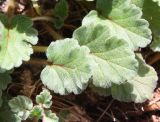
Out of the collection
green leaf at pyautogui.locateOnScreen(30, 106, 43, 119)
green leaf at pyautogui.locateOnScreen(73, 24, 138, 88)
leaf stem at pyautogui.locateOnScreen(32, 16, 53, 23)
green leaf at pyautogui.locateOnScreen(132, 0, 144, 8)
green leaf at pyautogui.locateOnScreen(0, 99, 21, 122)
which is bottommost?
green leaf at pyautogui.locateOnScreen(0, 99, 21, 122)

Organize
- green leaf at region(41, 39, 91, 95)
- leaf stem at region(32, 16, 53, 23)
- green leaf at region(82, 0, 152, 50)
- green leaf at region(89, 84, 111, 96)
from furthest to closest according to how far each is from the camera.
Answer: leaf stem at region(32, 16, 53, 23), green leaf at region(89, 84, 111, 96), green leaf at region(82, 0, 152, 50), green leaf at region(41, 39, 91, 95)

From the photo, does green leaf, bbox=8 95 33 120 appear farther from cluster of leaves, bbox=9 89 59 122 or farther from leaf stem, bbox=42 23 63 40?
leaf stem, bbox=42 23 63 40

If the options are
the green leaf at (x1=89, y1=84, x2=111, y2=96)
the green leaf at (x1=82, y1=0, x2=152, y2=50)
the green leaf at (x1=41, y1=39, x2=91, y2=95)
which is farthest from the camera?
the green leaf at (x1=89, y1=84, x2=111, y2=96)

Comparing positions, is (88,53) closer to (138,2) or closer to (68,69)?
(68,69)

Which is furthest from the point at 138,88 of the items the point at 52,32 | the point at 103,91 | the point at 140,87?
the point at 52,32

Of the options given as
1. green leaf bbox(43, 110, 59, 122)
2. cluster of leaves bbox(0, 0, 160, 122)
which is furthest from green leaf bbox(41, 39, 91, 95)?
green leaf bbox(43, 110, 59, 122)

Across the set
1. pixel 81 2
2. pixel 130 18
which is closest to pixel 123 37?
pixel 130 18

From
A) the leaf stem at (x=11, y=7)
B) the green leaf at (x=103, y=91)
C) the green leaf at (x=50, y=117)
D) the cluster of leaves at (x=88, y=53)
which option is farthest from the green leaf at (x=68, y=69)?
the leaf stem at (x=11, y=7)

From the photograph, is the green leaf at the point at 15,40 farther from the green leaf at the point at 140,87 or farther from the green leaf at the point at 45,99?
the green leaf at the point at 140,87
